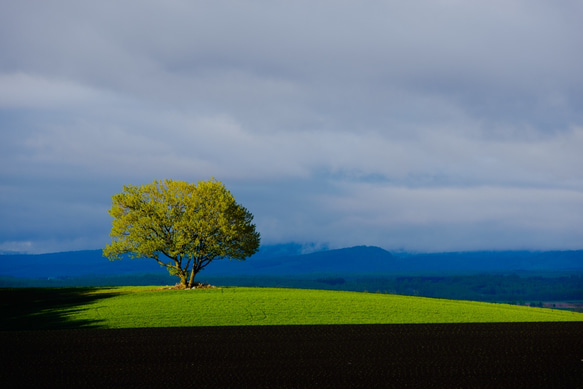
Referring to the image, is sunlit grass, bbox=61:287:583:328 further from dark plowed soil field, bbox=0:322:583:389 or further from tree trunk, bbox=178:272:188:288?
tree trunk, bbox=178:272:188:288

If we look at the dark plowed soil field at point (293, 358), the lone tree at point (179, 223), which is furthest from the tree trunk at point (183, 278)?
the dark plowed soil field at point (293, 358)

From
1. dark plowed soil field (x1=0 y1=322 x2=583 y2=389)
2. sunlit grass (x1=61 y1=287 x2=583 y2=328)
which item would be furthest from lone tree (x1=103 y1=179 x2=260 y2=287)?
dark plowed soil field (x1=0 y1=322 x2=583 y2=389)

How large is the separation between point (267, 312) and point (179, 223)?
25361 mm

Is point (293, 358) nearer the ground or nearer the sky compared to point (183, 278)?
nearer the ground

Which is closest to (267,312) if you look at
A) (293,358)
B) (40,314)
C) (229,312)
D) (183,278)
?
(229,312)

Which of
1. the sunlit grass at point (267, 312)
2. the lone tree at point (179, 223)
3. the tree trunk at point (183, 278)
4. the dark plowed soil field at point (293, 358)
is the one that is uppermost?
the lone tree at point (179, 223)

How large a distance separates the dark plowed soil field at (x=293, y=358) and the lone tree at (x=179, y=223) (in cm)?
3265

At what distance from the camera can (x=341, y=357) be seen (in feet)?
84.3

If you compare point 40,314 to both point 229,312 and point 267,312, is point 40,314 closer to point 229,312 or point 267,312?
point 229,312

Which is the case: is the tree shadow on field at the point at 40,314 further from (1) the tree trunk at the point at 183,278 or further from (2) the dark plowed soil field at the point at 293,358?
(1) the tree trunk at the point at 183,278

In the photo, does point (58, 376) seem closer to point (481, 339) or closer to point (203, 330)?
point (203, 330)

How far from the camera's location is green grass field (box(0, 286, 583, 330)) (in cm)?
4156

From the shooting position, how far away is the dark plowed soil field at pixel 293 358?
20.9m

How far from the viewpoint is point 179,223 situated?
68.1 m
